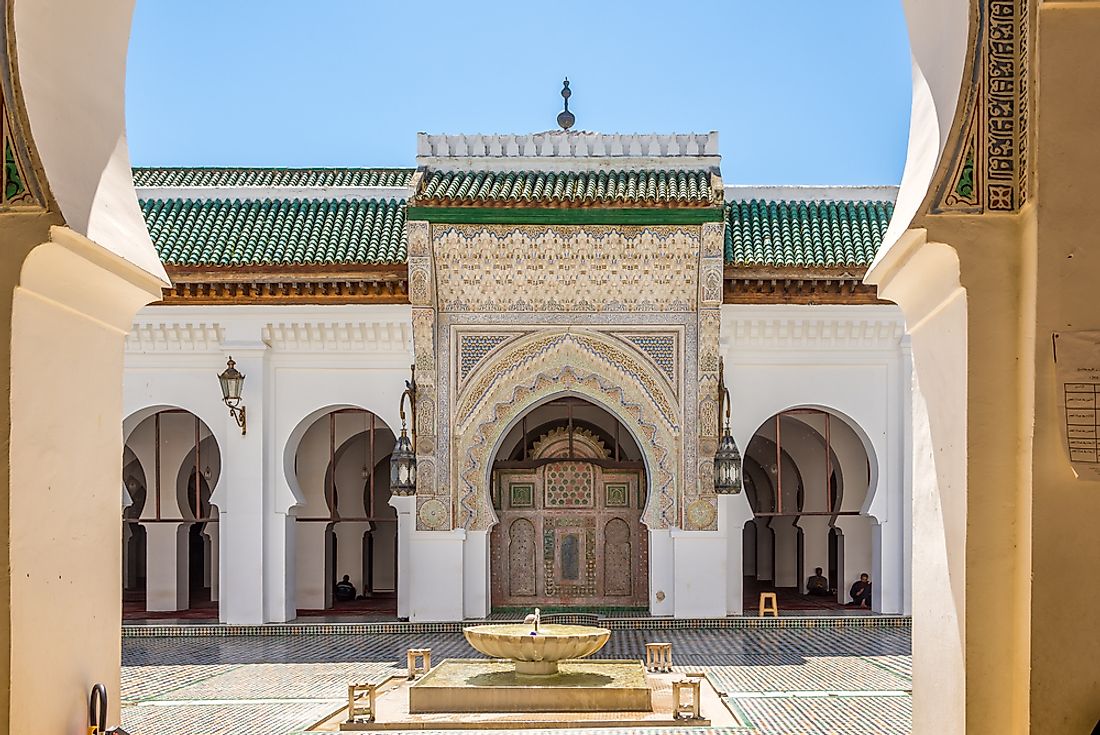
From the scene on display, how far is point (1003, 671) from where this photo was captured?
238cm

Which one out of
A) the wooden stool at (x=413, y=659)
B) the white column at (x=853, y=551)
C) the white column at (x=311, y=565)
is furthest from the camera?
the white column at (x=853, y=551)

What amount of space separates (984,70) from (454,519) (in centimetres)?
869

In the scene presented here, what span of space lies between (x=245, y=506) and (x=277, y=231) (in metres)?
2.47

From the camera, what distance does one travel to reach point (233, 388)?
1044 cm

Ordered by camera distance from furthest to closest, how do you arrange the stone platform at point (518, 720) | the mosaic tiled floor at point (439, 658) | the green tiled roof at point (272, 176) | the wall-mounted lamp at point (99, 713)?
the green tiled roof at point (272, 176)
the mosaic tiled floor at point (439, 658)
the stone platform at point (518, 720)
the wall-mounted lamp at point (99, 713)

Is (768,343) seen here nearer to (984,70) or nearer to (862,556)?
(862,556)

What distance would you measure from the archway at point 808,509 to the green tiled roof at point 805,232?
1.50 m

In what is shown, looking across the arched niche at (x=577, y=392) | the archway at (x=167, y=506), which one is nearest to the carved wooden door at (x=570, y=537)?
the arched niche at (x=577, y=392)

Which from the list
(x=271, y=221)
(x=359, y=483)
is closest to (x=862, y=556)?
(x=359, y=483)

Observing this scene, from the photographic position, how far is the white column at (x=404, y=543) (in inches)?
425

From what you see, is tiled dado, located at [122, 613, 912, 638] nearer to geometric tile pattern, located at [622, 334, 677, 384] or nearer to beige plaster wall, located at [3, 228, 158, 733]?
geometric tile pattern, located at [622, 334, 677, 384]

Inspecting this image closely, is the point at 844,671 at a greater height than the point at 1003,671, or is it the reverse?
the point at 1003,671

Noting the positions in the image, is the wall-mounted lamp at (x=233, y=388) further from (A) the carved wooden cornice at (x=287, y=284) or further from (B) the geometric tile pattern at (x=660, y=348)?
(B) the geometric tile pattern at (x=660, y=348)

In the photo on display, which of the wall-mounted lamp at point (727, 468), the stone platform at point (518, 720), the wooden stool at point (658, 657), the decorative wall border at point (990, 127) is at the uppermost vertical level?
the decorative wall border at point (990, 127)
